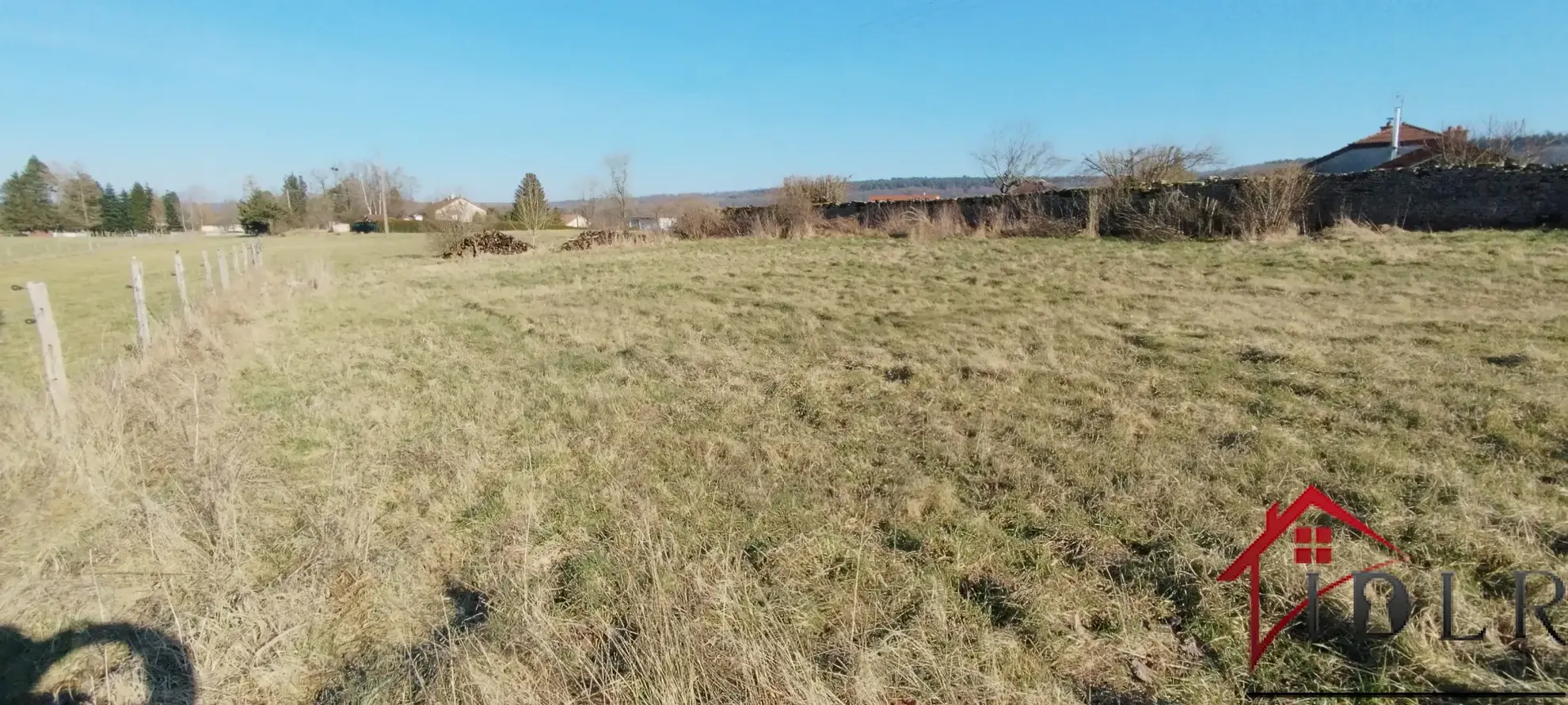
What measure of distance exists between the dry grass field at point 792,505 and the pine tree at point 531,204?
23.3m

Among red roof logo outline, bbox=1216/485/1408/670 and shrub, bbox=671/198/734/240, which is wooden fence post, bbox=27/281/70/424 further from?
shrub, bbox=671/198/734/240

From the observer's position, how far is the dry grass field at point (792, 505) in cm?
236

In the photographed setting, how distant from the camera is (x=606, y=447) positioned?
180 inches

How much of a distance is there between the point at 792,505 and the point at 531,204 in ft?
98.5

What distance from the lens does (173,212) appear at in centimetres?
8306

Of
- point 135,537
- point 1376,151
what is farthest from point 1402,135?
point 135,537

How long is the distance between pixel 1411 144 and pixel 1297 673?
40766 mm

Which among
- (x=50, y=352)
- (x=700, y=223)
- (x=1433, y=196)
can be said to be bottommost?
(x=50, y=352)

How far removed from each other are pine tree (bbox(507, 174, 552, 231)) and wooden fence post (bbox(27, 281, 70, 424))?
26.2 metres

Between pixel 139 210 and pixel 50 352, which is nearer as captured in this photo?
pixel 50 352

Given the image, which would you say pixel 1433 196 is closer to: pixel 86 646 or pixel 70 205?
pixel 86 646

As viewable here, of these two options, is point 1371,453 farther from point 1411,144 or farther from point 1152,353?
point 1411,144

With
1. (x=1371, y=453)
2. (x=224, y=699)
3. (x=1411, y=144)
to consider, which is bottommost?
(x=224, y=699)

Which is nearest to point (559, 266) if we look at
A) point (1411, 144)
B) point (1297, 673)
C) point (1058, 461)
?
point (1058, 461)
